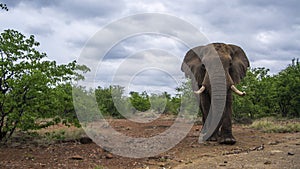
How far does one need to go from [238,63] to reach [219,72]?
1.76m

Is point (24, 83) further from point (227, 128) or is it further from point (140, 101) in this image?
point (140, 101)

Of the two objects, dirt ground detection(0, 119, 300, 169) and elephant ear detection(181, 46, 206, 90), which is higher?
elephant ear detection(181, 46, 206, 90)

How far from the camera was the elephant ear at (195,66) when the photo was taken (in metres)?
12.2

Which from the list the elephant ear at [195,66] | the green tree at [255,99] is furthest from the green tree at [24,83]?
the green tree at [255,99]

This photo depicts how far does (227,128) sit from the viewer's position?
Result: 35.1 ft

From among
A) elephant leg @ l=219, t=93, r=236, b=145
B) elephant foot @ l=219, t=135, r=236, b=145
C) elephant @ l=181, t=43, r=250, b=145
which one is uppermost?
elephant @ l=181, t=43, r=250, b=145

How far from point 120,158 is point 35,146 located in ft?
9.72

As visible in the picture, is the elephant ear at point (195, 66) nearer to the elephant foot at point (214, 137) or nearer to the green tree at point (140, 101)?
the elephant foot at point (214, 137)

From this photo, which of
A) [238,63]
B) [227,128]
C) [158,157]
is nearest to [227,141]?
[227,128]

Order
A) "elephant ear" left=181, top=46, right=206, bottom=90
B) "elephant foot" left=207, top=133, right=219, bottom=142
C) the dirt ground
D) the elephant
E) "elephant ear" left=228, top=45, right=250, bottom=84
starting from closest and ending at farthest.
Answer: the dirt ground → the elephant → "elephant foot" left=207, top=133, right=219, bottom=142 → "elephant ear" left=228, top=45, right=250, bottom=84 → "elephant ear" left=181, top=46, right=206, bottom=90

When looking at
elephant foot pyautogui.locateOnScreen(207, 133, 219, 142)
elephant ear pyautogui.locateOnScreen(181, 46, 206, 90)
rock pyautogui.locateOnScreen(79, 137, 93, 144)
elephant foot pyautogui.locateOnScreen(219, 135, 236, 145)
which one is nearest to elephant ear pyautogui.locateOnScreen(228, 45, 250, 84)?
elephant ear pyautogui.locateOnScreen(181, 46, 206, 90)

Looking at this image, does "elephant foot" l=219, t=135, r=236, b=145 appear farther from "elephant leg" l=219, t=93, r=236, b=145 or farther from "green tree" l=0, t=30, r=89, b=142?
"green tree" l=0, t=30, r=89, b=142

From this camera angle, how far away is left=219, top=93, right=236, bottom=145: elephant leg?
10586mm

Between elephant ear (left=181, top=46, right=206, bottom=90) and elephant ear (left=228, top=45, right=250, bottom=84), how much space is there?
96cm
